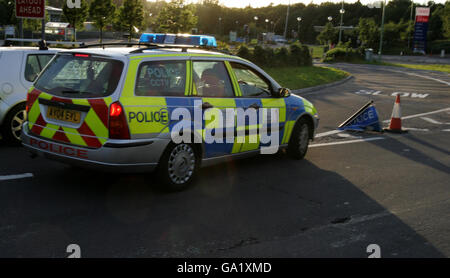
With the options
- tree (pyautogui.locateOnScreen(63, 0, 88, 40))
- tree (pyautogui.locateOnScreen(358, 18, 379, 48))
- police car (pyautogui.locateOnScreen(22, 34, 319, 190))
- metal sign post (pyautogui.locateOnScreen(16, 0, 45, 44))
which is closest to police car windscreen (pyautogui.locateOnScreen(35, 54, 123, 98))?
police car (pyautogui.locateOnScreen(22, 34, 319, 190))

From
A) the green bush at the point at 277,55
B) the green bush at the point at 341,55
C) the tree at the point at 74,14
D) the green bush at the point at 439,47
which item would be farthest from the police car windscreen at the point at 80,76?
the green bush at the point at 439,47

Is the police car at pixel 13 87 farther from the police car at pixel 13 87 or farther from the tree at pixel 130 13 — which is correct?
the tree at pixel 130 13

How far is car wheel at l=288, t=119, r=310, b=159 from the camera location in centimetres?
830

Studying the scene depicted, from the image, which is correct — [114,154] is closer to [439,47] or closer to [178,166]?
[178,166]

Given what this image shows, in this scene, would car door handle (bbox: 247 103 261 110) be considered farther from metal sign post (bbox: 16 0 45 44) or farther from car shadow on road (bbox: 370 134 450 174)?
metal sign post (bbox: 16 0 45 44)

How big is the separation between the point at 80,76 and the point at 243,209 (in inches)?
92.2

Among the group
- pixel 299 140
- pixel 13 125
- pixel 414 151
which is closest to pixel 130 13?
pixel 13 125

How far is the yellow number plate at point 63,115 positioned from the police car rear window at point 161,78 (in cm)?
71

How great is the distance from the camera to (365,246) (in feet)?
16.2

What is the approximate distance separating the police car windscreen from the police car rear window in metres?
0.27
